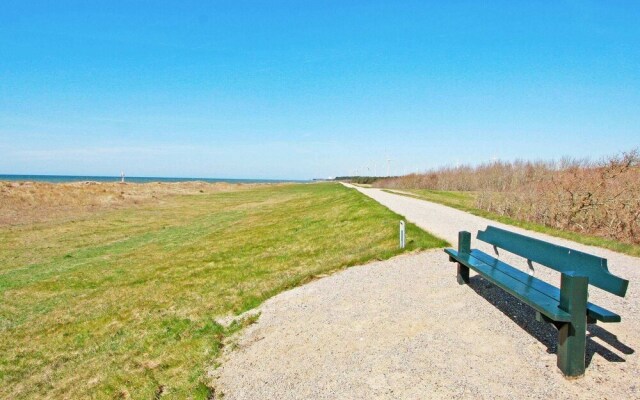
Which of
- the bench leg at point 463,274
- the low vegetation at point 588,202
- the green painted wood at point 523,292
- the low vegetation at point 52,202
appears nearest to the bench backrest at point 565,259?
the green painted wood at point 523,292

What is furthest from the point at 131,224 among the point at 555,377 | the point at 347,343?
the point at 555,377

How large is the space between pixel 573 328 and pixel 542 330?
123 centimetres

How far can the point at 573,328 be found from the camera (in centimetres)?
430

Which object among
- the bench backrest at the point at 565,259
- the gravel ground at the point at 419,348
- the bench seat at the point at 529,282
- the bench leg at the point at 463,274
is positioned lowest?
the gravel ground at the point at 419,348

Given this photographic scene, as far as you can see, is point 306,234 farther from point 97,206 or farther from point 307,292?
point 97,206

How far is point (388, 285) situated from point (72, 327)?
6.49 m

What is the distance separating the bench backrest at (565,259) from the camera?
166 inches

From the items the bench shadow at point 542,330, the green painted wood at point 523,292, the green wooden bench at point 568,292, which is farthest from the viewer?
the bench shadow at point 542,330

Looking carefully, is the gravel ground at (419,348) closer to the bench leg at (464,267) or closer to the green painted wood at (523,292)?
the bench leg at (464,267)

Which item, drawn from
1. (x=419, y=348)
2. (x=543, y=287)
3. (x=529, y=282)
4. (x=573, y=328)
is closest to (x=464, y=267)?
(x=529, y=282)

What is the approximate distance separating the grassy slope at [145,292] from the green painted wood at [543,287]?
11.2 ft

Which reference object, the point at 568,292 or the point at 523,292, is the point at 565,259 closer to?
the point at 523,292

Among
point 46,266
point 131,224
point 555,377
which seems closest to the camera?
point 555,377

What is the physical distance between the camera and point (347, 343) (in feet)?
18.8
